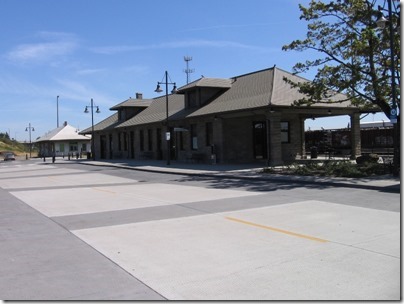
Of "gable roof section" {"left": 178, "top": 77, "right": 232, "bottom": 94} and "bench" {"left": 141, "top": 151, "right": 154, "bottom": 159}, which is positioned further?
"bench" {"left": 141, "top": 151, "right": 154, "bottom": 159}

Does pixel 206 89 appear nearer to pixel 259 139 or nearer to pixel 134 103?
pixel 259 139

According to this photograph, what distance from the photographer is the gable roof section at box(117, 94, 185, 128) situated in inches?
1507

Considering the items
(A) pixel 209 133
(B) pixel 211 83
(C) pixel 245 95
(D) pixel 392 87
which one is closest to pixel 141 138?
(B) pixel 211 83

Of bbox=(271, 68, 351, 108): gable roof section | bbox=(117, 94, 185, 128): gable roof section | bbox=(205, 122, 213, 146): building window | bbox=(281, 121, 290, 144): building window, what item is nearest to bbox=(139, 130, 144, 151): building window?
bbox=(117, 94, 185, 128): gable roof section

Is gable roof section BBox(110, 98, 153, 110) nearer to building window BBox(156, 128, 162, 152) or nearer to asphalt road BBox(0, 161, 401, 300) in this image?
building window BBox(156, 128, 162, 152)

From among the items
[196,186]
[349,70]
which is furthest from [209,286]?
[349,70]

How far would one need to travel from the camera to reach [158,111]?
42.3 metres

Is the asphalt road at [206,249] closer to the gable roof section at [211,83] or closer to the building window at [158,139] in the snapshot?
the gable roof section at [211,83]

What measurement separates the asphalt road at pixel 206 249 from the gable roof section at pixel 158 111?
2406 cm

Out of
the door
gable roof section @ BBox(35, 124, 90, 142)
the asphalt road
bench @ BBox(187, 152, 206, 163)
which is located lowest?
the asphalt road

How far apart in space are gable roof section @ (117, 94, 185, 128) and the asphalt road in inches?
947

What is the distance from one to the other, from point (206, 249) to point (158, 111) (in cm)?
3581

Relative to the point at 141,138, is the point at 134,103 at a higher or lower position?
higher

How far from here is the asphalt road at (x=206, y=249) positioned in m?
5.20
